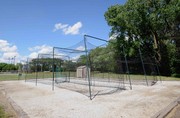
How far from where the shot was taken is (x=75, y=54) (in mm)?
13125

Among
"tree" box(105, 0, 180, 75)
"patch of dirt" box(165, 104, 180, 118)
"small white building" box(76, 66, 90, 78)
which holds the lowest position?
"patch of dirt" box(165, 104, 180, 118)

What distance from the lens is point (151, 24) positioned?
69.5 ft

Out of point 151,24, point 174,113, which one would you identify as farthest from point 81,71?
point 174,113

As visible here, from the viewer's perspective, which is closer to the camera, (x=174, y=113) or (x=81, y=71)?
(x=174, y=113)

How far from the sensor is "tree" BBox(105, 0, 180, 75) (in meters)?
20.6

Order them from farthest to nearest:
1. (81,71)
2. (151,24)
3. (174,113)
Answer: (151,24) < (81,71) < (174,113)

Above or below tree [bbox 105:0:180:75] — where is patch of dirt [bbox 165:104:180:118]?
below

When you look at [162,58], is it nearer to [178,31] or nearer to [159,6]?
[178,31]

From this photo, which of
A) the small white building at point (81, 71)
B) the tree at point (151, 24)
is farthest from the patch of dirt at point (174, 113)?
the tree at point (151, 24)

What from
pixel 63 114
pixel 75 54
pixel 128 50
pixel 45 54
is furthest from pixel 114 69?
pixel 63 114

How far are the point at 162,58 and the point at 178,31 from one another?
12.3 feet

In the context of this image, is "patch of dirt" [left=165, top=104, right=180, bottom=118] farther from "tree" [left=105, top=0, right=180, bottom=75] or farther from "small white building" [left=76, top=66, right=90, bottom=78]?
"tree" [left=105, top=0, right=180, bottom=75]

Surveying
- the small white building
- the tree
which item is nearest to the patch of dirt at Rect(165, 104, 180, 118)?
the small white building

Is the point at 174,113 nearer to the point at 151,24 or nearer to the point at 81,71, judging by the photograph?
the point at 81,71
